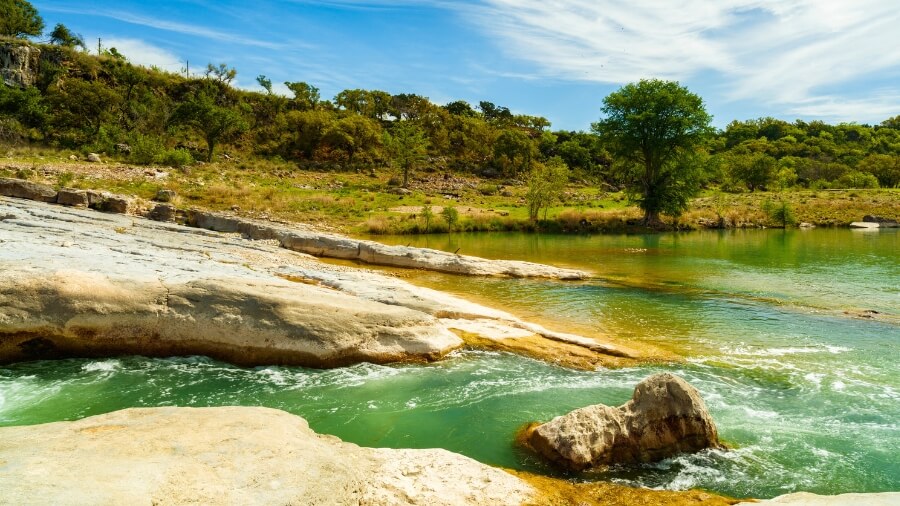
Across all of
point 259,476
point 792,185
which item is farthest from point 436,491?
point 792,185

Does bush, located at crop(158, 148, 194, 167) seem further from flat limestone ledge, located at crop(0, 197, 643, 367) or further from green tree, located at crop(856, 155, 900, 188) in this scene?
green tree, located at crop(856, 155, 900, 188)

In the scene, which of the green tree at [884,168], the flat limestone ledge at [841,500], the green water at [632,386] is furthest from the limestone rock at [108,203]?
the green tree at [884,168]

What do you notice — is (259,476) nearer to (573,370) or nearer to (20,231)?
(573,370)

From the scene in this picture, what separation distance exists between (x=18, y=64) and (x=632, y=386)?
9191cm

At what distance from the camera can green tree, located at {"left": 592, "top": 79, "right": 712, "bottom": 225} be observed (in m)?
52.2

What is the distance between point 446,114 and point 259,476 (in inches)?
4443

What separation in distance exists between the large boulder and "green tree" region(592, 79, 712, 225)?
48.9 m

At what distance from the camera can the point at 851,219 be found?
2381 inches

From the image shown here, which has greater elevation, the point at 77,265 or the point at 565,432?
the point at 77,265

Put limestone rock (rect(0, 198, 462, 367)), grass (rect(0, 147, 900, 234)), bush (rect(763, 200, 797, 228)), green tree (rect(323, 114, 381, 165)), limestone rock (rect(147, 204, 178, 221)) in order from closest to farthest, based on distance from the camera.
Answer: limestone rock (rect(0, 198, 462, 367)) < limestone rock (rect(147, 204, 178, 221)) < grass (rect(0, 147, 900, 234)) < bush (rect(763, 200, 797, 228)) < green tree (rect(323, 114, 381, 165))

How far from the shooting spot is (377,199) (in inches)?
2201

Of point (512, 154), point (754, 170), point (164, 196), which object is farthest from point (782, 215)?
point (164, 196)

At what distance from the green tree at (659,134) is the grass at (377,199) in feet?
12.6

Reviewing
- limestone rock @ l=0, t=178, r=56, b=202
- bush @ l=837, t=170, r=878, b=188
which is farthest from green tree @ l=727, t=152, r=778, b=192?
limestone rock @ l=0, t=178, r=56, b=202
